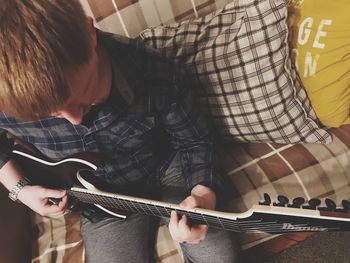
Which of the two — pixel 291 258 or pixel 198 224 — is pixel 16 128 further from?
pixel 291 258

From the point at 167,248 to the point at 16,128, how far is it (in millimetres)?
453

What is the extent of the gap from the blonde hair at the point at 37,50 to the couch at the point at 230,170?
0.42 m

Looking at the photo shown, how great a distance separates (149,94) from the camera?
81 centimetres

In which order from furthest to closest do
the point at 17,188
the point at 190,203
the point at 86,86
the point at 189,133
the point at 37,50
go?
the point at 17,188
the point at 189,133
the point at 190,203
the point at 86,86
the point at 37,50

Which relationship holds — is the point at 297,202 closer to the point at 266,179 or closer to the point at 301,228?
the point at 301,228

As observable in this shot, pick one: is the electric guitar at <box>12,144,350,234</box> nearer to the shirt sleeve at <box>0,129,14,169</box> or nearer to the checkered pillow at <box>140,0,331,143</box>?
the shirt sleeve at <box>0,129,14,169</box>

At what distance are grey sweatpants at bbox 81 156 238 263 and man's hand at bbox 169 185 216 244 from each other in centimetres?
9

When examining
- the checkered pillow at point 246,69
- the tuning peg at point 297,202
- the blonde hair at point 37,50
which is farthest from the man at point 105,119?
the tuning peg at point 297,202

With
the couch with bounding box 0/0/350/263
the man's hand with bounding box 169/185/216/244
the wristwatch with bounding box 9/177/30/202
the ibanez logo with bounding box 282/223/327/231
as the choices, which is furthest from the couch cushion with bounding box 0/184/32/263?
the ibanez logo with bounding box 282/223/327/231

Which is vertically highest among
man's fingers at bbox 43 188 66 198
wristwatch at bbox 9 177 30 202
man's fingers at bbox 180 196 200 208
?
wristwatch at bbox 9 177 30 202

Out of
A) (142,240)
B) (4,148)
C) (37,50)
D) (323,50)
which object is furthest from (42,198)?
(323,50)

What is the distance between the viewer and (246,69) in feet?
2.97

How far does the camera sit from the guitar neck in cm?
55

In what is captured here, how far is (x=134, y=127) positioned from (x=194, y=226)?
0.80ft
